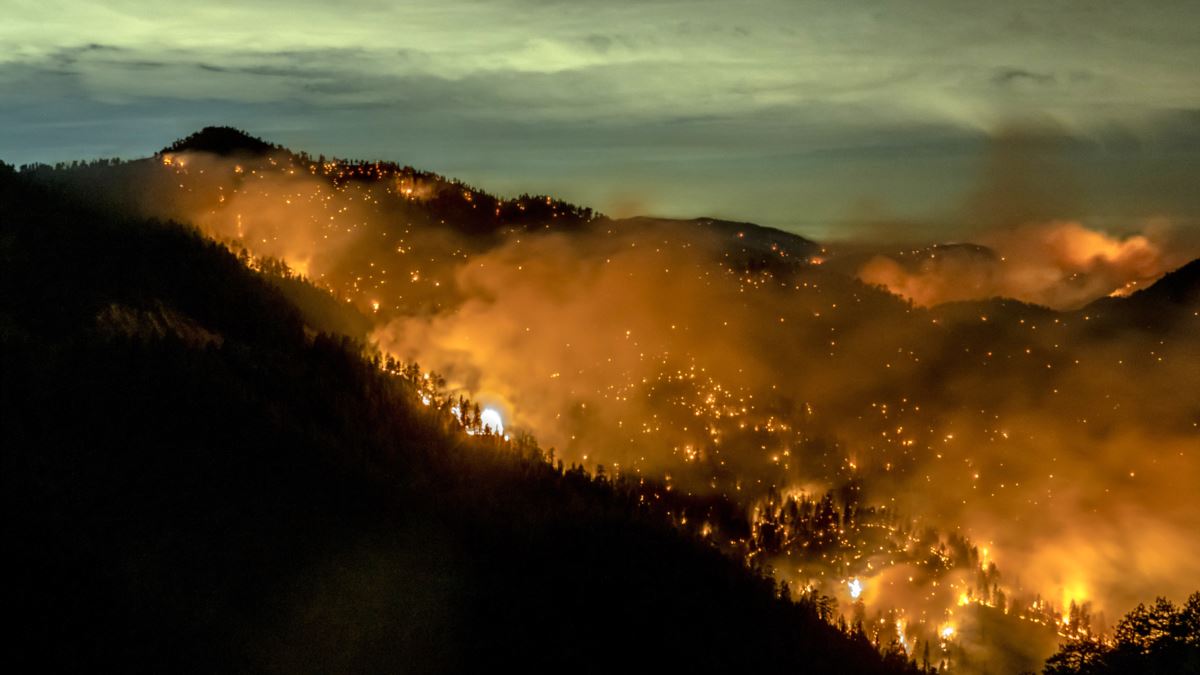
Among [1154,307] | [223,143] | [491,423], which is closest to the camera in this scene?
[491,423]

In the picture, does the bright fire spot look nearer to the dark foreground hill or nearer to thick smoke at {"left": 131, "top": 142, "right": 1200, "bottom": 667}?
the dark foreground hill

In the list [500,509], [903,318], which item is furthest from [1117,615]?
[500,509]

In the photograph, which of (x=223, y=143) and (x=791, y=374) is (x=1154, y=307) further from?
(x=223, y=143)

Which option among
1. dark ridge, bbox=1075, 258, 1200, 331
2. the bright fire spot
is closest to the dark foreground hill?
the bright fire spot

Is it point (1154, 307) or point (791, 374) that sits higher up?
point (1154, 307)

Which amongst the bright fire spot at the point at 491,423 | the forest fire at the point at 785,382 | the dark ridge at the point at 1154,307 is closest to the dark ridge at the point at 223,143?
the forest fire at the point at 785,382

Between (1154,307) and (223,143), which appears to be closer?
(223,143)

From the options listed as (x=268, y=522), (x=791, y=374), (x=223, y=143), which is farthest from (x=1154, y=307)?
(x=268, y=522)

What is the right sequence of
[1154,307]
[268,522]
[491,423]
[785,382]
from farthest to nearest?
[1154,307] < [785,382] < [491,423] < [268,522]

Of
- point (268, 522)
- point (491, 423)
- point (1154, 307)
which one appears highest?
point (1154, 307)
